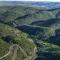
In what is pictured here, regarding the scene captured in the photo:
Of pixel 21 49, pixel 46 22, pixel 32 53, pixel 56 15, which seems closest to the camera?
pixel 21 49

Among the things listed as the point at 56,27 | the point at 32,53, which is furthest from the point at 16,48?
the point at 56,27

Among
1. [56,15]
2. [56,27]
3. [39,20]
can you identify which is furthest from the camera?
[56,15]

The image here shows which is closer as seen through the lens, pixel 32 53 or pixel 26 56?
pixel 26 56

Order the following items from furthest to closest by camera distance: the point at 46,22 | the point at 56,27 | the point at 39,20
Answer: the point at 39,20 → the point at 46,22 → the point at 56,27

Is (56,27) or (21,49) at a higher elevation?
(21,49)

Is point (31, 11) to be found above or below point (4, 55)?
below

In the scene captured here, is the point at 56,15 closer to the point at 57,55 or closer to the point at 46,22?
the point at 46,22

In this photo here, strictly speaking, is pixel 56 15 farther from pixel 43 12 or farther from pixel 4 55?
pixel 4 55

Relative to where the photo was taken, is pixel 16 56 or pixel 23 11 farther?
pixel 23 11

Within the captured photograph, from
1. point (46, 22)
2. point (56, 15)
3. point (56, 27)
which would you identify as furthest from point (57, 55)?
point (56, 15)
